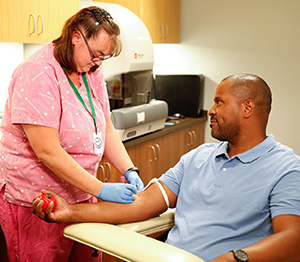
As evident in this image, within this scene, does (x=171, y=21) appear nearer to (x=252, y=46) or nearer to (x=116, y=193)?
(x=252, y=46)

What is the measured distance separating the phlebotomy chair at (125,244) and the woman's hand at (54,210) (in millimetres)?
102

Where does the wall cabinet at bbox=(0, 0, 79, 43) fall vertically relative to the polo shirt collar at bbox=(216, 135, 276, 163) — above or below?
above

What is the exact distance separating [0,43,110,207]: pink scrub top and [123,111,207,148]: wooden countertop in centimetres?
112

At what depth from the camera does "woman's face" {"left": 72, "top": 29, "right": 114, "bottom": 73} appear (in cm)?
151

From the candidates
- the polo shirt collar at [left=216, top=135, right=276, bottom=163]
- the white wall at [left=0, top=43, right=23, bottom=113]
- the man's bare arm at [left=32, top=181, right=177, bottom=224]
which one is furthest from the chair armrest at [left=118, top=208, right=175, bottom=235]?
the white wall at [left=0, top=43, right=23, bottom=113]

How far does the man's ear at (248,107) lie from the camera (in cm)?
154

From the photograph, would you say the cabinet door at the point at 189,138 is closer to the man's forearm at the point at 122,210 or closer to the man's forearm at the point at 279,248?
the man's forearm at the point at 122,210

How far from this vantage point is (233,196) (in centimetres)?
148

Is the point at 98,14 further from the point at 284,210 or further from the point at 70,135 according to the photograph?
the point at 284,210

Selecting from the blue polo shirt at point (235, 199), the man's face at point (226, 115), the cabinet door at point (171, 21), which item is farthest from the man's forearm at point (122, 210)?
the cabinet door at point (171, 21)

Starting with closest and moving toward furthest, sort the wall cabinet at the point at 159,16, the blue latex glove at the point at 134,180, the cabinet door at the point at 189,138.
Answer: the blue latex glove at the point at 134,180 → the wall cabinet at the point at 159,16 → the cabinet door at the point at 189,138

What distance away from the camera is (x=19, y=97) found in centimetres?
143

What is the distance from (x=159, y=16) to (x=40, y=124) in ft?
8.12

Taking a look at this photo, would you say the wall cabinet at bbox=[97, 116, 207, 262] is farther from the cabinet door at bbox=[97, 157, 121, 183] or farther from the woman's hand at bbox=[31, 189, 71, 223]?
the woman's hand at bbox=[31, 189, 71, 223]
